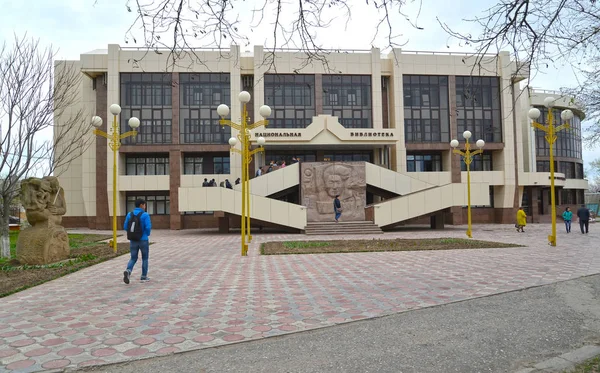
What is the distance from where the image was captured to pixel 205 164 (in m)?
32.9

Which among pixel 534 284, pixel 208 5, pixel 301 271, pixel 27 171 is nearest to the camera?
pixel 208 5

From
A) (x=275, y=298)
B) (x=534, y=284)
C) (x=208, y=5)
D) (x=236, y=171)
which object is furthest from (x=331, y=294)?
(x=236, y=171)

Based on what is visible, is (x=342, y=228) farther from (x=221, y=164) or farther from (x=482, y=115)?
(x=482, y=115)

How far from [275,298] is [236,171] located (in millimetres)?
25077

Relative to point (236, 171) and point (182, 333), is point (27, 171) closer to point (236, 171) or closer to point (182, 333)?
point (182, 333)

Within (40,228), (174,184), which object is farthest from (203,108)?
(40,228)

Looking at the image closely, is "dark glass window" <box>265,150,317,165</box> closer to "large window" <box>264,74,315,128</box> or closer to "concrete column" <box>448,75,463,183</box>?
"large window" <box>264,74,315,128</box>

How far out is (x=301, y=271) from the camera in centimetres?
938

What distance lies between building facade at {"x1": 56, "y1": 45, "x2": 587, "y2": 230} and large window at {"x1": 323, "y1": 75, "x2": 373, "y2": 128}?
0.09 meters

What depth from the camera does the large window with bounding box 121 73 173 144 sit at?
31.5 metres

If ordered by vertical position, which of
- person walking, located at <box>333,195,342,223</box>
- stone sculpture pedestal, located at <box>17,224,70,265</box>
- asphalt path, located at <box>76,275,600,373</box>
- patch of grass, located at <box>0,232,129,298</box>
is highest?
person walking, located at <box>333,195,342,223</box>

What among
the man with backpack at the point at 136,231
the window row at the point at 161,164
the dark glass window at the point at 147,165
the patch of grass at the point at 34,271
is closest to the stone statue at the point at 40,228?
Answer: the patch of grass at the point at 34,271

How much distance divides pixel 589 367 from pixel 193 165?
104 ft

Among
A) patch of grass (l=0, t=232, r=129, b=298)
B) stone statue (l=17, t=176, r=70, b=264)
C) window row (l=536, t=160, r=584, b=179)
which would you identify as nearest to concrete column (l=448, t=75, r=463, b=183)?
window row (l=536, t=160, r=584, b=179)
